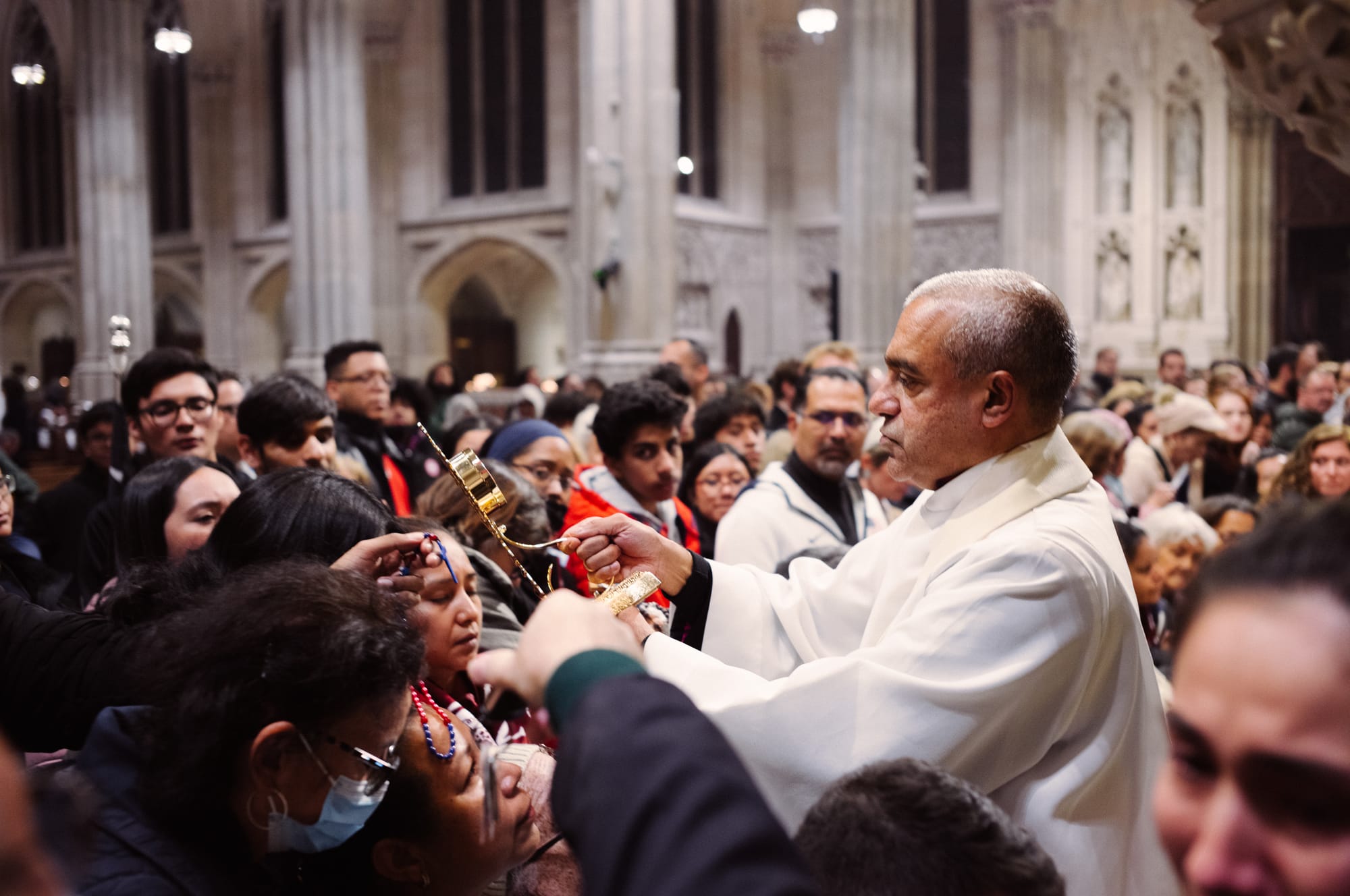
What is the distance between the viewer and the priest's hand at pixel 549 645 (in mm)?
1164

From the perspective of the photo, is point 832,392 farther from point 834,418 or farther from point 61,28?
point 61,28

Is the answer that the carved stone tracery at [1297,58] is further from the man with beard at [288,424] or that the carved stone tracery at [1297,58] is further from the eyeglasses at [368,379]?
the eyeglasses at [368,379]

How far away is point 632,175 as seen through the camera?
43.8 ft

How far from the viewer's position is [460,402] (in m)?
11.0

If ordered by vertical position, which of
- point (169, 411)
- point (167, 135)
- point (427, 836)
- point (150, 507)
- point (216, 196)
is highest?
point (167, 135)

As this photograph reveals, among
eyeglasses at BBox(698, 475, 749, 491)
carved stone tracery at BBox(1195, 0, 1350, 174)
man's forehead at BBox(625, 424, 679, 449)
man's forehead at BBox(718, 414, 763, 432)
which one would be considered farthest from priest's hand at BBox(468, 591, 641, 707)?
man's forehead at BBox(718, 414, 763, 432)

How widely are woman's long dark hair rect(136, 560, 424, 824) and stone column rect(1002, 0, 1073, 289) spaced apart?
1852 cm

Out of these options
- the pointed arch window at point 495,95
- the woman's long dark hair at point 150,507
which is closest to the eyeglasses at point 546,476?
the woman's long dark hair at point 150,507

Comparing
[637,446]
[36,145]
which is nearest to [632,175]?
[637,446]

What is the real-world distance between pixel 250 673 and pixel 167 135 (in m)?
25.6

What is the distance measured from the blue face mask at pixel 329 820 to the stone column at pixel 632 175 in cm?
1140

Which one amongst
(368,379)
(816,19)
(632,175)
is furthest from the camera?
(816,19)

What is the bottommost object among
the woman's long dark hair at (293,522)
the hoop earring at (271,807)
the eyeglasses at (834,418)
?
the hoop earring at (271,807)

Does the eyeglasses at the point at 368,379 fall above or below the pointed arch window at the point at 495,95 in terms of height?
below
